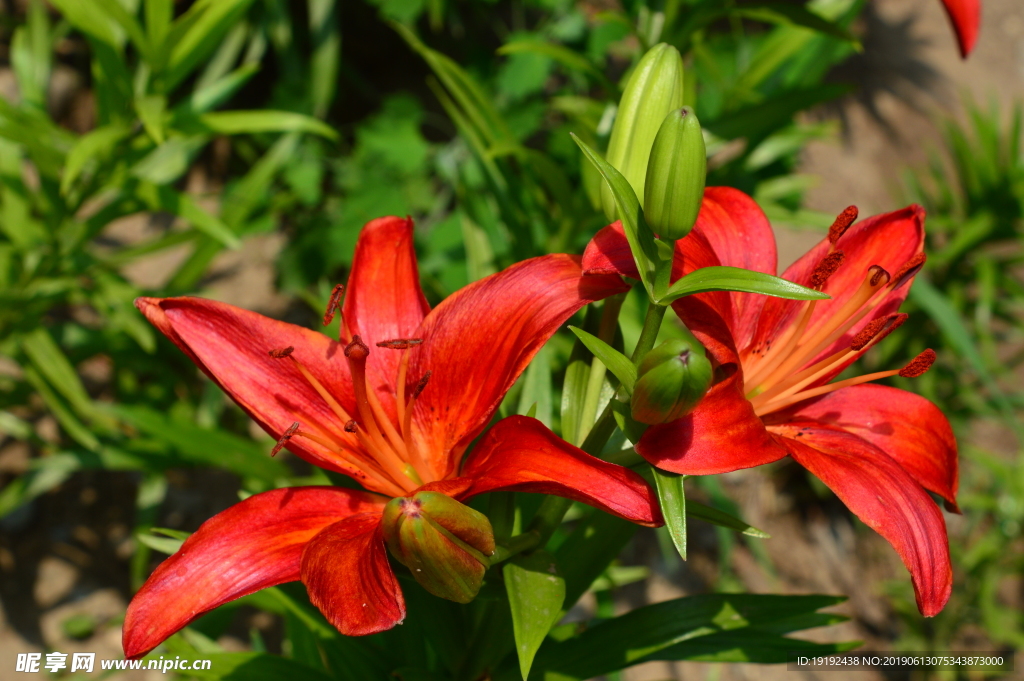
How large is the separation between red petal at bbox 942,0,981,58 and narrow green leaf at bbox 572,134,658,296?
51 cm

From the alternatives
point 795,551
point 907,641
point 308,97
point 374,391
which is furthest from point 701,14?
point 907,641

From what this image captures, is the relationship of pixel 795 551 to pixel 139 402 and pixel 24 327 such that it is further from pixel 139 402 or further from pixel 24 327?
pixel 24 327

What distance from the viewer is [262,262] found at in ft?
7.60

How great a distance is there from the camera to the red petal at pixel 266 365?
66 centimetres

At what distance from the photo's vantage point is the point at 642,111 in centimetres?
68

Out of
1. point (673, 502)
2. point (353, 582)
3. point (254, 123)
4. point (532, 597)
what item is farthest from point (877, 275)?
point (254, 123)

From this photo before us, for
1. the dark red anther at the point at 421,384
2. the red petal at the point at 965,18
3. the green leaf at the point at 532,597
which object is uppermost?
the red petal at the point at 965,18

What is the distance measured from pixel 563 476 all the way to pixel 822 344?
34cm

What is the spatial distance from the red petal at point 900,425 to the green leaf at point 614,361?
219 mm

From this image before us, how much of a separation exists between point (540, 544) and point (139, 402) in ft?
4.76

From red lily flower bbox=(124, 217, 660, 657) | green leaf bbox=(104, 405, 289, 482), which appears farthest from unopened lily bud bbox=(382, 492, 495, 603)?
green leaf bbox=(104, 405, 289, 482)

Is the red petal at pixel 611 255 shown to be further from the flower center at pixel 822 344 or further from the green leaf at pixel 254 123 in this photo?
the green leaf at pixel 254 123

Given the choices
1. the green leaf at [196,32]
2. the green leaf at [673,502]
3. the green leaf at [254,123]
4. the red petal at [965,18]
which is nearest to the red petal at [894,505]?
the green leaf at [673,502]

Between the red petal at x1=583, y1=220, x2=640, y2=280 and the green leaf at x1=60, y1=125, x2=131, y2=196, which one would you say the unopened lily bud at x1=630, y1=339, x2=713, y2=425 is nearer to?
the red petal at x1=583, y1=220, x2=640, y2=280
